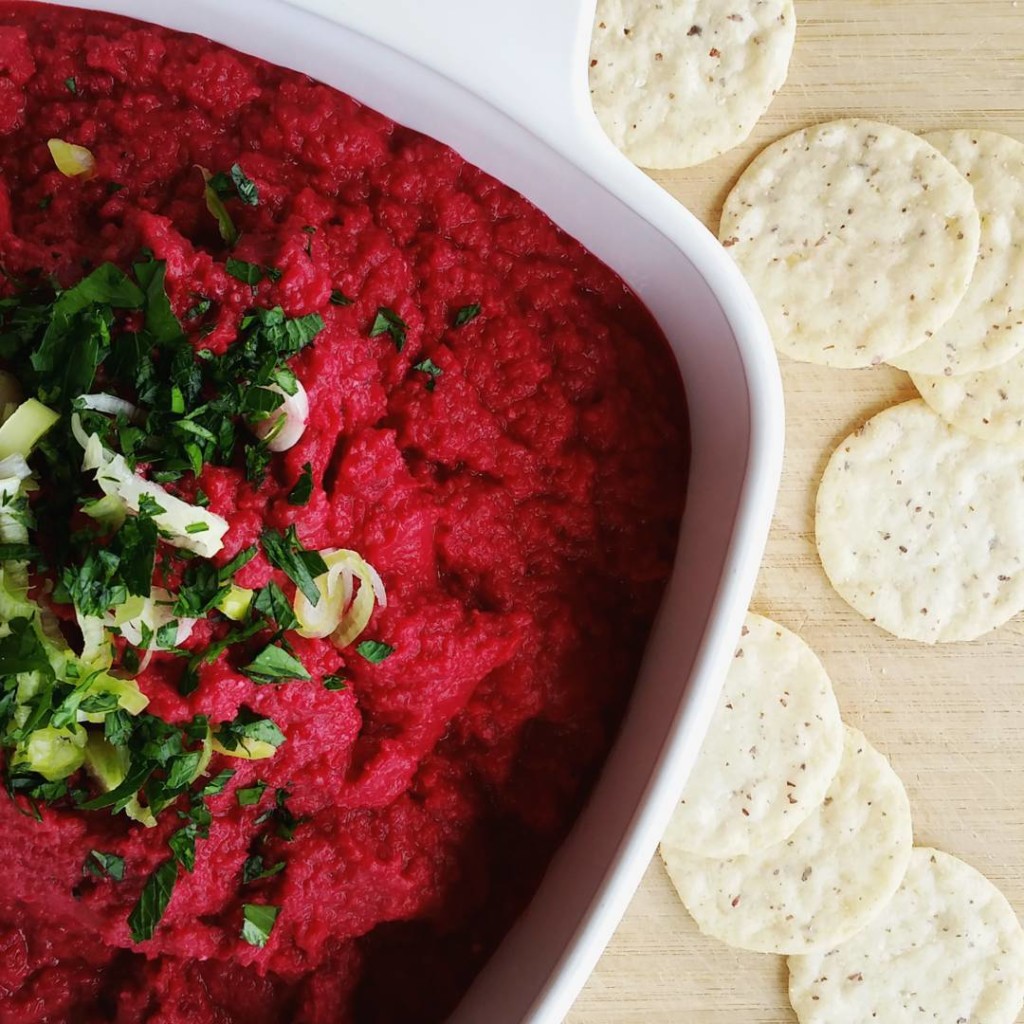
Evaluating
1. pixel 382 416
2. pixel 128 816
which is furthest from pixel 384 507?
pixel 128 816

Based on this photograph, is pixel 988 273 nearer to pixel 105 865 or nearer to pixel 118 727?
pixel 118 727

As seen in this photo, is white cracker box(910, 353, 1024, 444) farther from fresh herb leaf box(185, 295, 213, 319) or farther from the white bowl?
fresh herb leaf box(185, 295, 213, 319)

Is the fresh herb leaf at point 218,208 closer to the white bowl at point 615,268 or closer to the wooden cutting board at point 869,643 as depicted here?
the white bowl at point 615,268

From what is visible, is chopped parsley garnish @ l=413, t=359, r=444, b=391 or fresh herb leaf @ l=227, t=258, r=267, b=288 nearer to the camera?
fresh herb leaf @ l=227, t=258, r=267, b=288

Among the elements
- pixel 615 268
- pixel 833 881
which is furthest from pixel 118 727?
pixel 833 881

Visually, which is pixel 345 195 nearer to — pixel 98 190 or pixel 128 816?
pixel 98 190

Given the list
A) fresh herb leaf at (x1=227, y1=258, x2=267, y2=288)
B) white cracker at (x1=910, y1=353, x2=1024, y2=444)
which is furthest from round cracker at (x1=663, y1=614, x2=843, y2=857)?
fresh herb leaf at (x1=227, y1=258, x2=267, y2=288)

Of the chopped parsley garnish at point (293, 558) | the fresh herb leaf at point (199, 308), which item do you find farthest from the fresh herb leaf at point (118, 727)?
the fresh herb leaf at point (199, 308)
